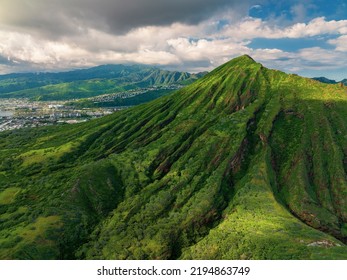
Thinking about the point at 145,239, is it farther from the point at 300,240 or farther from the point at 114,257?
the point at 300,240

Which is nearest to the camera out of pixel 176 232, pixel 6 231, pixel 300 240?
pixel 300 240

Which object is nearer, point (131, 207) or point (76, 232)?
point (76, 232)

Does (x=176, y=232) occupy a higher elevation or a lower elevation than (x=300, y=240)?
lower

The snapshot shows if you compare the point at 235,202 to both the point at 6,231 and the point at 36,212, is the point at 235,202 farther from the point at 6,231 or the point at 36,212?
the point at 6,231

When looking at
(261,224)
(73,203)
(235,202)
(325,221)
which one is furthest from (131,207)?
(325,221)
